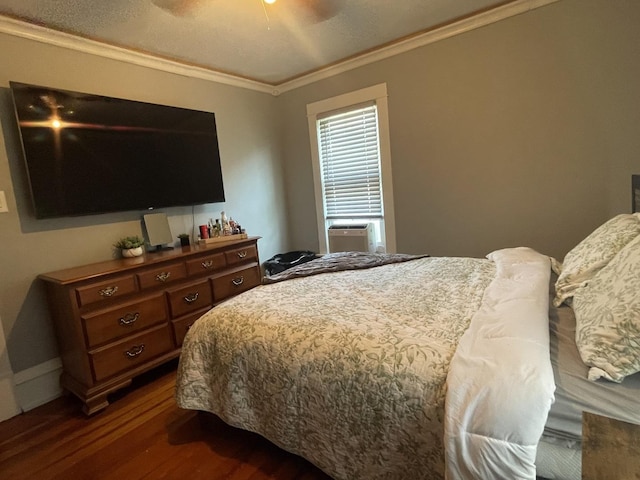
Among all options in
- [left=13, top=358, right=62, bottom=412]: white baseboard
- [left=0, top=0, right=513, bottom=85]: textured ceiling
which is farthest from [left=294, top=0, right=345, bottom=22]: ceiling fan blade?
[left=13, top=358, right=62, bottom=412]: white baseboard

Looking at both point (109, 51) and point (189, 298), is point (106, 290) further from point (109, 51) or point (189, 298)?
point (109, 51)

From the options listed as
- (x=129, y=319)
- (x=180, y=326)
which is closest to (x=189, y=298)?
(x=180, y=326)

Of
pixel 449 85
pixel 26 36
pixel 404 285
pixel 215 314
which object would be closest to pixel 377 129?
pixel 449 85

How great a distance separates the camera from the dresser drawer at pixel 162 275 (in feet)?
7.47

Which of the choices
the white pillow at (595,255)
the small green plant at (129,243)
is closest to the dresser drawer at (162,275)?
the small green plant at (129,243)

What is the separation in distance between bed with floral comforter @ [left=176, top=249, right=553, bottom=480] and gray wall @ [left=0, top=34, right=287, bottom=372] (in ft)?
4.48

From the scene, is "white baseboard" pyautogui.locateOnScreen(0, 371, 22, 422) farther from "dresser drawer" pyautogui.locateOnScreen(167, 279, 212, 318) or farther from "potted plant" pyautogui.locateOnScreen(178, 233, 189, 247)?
"potted plant" pyautogui.locateOnScreen(178, 233, 189, 247)

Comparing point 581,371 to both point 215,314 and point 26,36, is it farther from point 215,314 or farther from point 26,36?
point 26,36

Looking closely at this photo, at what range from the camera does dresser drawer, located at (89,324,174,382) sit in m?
2.06

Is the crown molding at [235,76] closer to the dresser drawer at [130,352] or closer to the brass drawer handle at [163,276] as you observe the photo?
the brass drawer handle at [163,276]

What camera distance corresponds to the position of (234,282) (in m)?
2.90

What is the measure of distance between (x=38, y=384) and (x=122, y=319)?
0.76 metres

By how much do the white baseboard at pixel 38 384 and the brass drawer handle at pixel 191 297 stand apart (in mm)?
909

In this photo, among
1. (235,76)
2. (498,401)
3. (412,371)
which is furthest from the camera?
(235,76)
